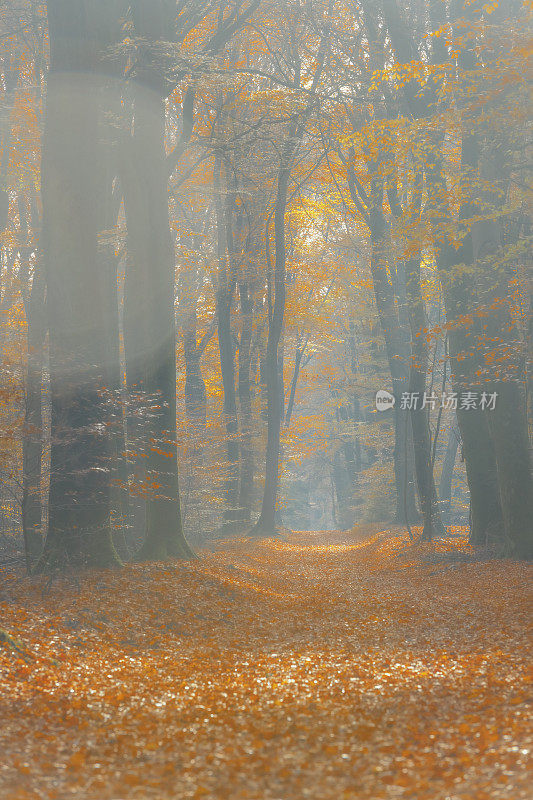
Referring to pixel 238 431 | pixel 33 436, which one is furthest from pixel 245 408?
pixel 33 436

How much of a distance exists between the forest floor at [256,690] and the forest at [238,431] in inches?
1.3

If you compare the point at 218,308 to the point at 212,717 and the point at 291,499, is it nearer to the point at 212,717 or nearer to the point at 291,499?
the point at 212,717

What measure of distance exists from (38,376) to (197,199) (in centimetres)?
1396

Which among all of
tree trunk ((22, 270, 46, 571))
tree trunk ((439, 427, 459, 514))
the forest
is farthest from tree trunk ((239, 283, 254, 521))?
tree trunk ((22, 270, 46, 571))

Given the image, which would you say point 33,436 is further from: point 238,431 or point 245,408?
point 245,408

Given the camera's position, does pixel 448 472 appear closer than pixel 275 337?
No

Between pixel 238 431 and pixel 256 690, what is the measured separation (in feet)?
51.7

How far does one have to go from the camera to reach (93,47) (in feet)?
35.2

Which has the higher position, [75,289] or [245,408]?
[75,289]

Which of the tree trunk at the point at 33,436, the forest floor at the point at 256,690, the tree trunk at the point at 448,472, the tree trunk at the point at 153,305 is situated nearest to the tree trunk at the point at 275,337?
the tree trunk at the point at 448,472

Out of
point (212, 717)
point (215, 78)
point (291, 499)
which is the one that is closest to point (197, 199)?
point (215, 78)

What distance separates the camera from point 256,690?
5.77 meters

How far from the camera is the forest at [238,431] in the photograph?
4645mm

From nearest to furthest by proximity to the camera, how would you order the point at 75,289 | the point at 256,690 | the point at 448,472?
the point at 256,690 → the point at 75,289 → the point at 448,472
